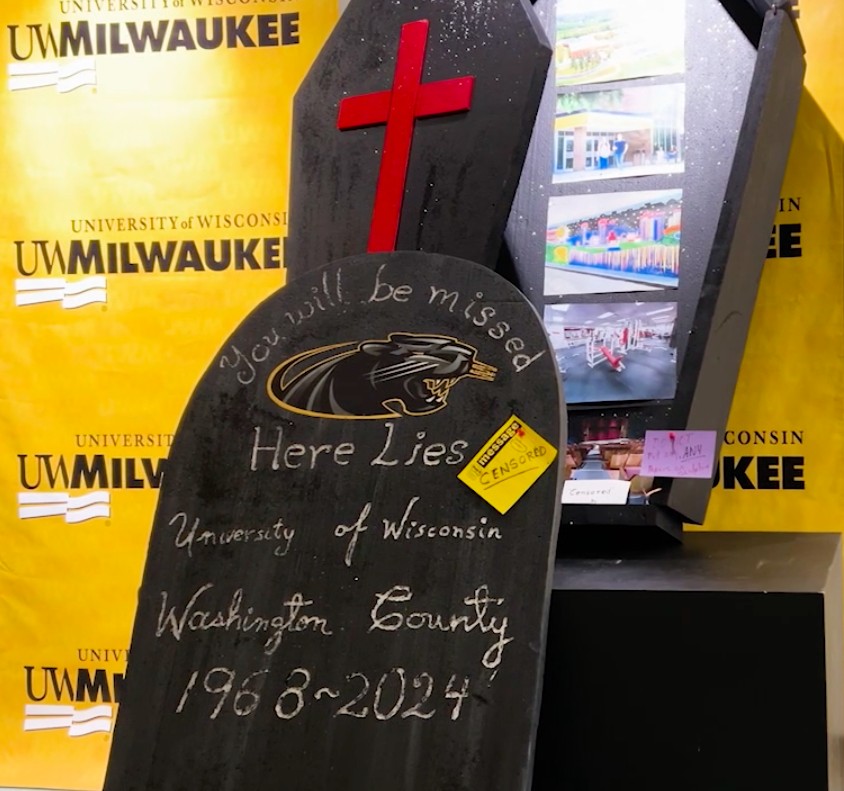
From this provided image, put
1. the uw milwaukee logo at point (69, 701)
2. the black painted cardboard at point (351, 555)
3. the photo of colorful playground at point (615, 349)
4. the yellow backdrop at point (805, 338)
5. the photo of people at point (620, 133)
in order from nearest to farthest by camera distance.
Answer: the black painted cardboard at point (351, 555) < the photo of colorful playground at point (615, 349) < the photo of people at point (620, 133) < the yellow backdrop at point (805, 338) < the uw milwaukee logo at point (69, 701)

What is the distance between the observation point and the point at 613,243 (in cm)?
179

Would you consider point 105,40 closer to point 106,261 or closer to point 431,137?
point 106,261

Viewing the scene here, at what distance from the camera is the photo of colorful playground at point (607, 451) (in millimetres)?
1614

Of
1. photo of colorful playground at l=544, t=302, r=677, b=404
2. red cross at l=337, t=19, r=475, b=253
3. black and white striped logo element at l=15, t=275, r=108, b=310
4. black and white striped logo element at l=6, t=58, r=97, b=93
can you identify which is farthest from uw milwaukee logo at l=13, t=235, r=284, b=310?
photo of colorful playground at l=544, t=302, r=677, b=404

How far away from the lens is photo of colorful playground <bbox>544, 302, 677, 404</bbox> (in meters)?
1.68

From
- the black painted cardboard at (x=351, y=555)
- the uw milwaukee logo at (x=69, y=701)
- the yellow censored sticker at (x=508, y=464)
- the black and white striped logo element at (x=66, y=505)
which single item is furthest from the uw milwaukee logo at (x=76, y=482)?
the yellow censored sticker at (x=508, y=464)

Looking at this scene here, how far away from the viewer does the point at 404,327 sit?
4.41ft

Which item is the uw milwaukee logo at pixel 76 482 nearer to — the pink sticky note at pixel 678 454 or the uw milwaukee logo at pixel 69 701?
the uw milwaukee logo at pixel 69 701

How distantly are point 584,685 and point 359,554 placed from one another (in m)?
0.31

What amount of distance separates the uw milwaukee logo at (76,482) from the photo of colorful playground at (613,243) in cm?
125

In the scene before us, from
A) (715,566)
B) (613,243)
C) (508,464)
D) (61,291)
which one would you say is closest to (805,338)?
(613,243)

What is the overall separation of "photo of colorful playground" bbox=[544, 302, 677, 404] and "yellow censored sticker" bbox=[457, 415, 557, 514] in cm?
51

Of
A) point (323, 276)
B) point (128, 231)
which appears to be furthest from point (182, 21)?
point (323, 276)

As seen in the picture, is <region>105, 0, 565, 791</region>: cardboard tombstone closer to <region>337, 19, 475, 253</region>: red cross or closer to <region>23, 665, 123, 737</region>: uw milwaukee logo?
<region>337, 19, 475, 253</region>: red cross
